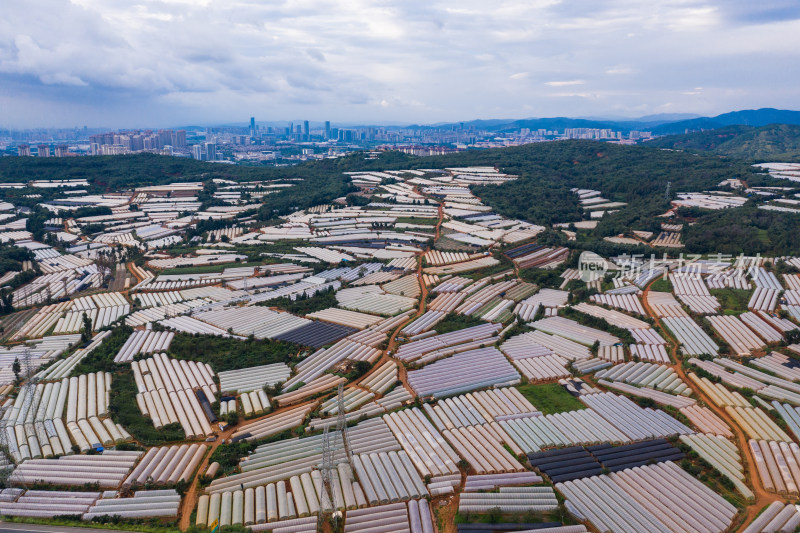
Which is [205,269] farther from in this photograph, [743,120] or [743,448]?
[743,120]

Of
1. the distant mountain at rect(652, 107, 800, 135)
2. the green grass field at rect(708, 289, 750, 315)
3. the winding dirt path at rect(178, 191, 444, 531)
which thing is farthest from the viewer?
the distant mountain at rect(652, 107, 800, 135)

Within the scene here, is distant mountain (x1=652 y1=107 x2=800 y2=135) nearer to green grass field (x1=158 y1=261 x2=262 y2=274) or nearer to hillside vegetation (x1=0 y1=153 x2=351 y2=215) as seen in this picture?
hillside vegetation (x1=0 y1=153 x2=351 y2=215)

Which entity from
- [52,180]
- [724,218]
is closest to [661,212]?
[724,218]

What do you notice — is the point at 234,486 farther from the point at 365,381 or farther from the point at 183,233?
the point at 183,233

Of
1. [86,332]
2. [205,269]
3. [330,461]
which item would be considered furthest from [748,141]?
[86,332]

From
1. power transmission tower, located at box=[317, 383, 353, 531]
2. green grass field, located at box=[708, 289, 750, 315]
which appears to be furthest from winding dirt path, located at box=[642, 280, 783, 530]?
power transmission tower, located at box=[317, 383, 353, 531]

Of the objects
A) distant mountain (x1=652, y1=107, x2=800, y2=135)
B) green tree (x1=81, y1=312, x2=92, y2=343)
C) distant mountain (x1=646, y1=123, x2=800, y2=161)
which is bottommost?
green tree (x1=81, y1=312, x2=92, y2=343)
